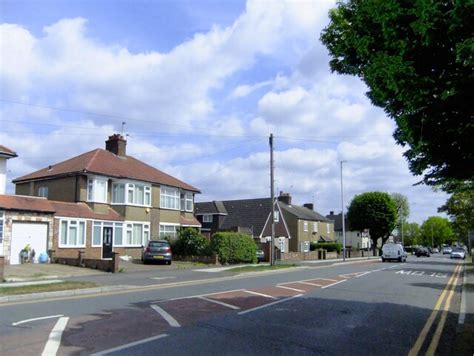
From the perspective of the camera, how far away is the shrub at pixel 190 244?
1379 inches

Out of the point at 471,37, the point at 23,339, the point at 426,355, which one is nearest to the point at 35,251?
the point at 23,339

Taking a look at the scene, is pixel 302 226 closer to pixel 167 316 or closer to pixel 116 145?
pixel 116 145

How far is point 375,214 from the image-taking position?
74562mm

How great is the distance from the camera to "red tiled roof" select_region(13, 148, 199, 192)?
3350 cm

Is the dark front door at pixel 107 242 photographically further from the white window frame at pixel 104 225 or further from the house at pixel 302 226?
the house at pixel 302 226

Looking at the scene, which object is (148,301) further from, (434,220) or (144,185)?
(434,220)

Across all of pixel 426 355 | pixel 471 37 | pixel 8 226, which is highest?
pixel 471 37

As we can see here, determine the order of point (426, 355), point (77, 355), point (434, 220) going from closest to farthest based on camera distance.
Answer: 1. point (77, 355)
2. point (426, 355)
3. point (434, 220)

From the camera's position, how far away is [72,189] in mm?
32812

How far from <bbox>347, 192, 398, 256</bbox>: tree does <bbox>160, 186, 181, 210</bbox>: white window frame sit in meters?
41.3

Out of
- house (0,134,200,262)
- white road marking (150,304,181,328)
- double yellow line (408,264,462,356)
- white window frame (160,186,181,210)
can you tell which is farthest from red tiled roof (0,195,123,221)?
double yellow line (408,264,462,356)

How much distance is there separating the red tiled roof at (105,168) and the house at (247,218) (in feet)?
58.2

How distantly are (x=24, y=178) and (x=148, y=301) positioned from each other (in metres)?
26.8

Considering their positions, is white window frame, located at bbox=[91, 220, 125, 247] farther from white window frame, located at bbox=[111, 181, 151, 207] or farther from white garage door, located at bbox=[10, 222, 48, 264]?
white garage door, located at bbox=[10, 222, 48, 264]
